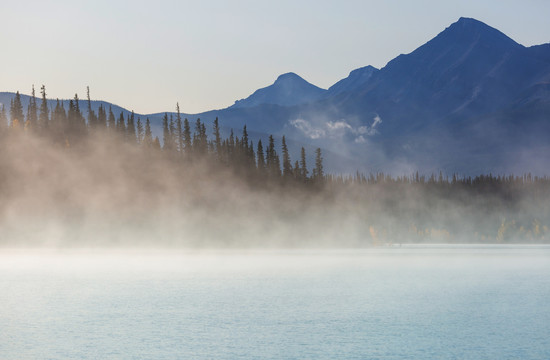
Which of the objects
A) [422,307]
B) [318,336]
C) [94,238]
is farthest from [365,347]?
[94,238]

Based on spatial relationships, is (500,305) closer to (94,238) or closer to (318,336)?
(318,336)

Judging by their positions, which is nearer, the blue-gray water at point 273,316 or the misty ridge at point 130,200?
the blue-gray water at point 273,316

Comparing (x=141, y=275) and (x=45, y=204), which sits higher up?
(x=45, y=204)

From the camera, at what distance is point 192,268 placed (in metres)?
96.9

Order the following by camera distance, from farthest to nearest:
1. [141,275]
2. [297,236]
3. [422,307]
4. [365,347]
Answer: [297,236] < [141,275] < [422,307] < [365,347]

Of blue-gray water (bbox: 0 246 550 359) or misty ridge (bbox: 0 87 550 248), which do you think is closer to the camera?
blue-gray water (bbox: 0 246 550 359)

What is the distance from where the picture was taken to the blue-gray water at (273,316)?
36031 mm

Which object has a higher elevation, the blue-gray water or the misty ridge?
the misty ridge

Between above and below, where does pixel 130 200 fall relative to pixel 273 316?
above

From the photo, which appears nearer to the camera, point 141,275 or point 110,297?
point 110,297

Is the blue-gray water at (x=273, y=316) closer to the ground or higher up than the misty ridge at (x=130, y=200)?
closer to the ground

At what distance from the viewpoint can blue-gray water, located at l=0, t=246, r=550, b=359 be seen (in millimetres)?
36031

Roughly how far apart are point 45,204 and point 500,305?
5467 inches

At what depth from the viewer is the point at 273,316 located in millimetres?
48094
